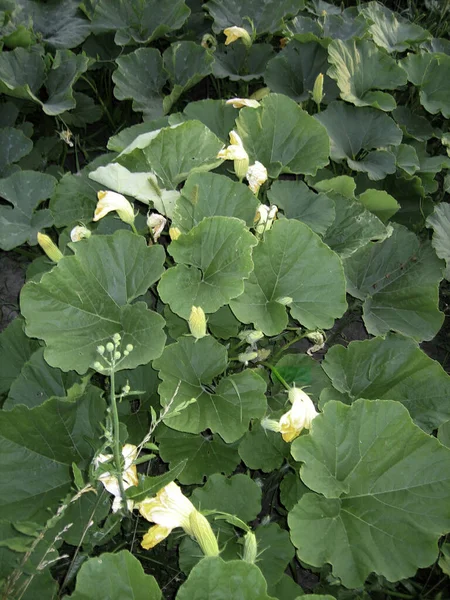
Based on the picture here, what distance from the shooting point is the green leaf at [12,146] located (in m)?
2.41

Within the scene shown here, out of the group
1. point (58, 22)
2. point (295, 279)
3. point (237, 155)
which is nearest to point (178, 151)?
point (237, 155)

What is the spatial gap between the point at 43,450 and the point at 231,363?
22.4 inches

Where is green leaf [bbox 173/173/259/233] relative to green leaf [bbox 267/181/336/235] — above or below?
above

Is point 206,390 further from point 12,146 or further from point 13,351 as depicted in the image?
point 12,146

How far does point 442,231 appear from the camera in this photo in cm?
207

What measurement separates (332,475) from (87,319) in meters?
0.75

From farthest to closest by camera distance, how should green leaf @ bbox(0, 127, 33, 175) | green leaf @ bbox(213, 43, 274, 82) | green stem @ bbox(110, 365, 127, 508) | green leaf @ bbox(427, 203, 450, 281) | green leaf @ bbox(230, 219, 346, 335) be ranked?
1. green leaf @ bbox(213, 43, 274, 82)
2. green leaf @ bbox(0, 127, 33, 175)
3. green leaf @ bbox(427, 203, 450, 281)
4. green leaf @ bbox(230, 219, 346, 335)
5. green stem @ bbox(110, 365, 127, 508)

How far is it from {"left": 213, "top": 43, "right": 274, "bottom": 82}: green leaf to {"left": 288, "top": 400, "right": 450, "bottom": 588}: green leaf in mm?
1806

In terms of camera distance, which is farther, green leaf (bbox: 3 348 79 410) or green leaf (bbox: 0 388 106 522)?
green leaf (bbox: 3 348 79 410)

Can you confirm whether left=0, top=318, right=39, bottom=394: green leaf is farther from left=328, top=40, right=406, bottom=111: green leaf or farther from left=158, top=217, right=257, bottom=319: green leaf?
left=328, top=40, right=406, bottom=111: green leaf

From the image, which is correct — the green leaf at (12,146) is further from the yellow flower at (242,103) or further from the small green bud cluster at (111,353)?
the small green bud cluster at (111,353)

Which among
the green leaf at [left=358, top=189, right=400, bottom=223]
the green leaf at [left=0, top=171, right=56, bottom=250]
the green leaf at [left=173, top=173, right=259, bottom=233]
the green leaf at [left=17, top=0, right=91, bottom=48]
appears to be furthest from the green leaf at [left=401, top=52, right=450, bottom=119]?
the green leaf at [left=0, top=171, right=56, bottom=250]

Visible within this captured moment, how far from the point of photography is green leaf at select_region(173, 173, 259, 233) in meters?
1.72

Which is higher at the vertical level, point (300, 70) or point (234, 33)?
point (234, 33)
